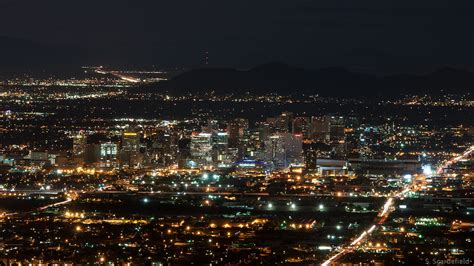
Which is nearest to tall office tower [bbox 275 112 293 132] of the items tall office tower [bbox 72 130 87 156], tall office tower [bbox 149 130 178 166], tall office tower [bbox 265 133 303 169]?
tall office tower [bbox 265 133 303 169]

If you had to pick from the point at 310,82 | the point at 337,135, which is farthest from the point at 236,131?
the point at 310,82

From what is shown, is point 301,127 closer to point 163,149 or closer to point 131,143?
point 163,149

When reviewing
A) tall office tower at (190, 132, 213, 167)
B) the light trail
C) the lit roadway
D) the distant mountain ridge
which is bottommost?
the lit roadway

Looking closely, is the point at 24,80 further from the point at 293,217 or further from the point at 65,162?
the point at 293,217

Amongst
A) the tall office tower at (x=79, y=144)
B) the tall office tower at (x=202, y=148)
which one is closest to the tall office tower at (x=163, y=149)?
the tall office tower at (x=202, y=148)

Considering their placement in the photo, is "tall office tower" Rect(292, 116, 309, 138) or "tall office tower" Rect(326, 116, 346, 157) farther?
"tall office tower" Rect(292, 116, 309, 138)

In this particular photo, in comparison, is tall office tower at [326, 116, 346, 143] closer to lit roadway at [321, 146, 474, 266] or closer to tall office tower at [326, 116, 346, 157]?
tall office tower at [326, 116, 346, 157]

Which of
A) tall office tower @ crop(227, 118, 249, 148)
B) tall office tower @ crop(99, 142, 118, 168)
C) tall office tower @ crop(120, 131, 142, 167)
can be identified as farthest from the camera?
tall office tower @ crop(227, 118, 249, 148)

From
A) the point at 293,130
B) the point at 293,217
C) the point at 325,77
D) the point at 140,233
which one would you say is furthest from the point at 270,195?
the point at 325,77
